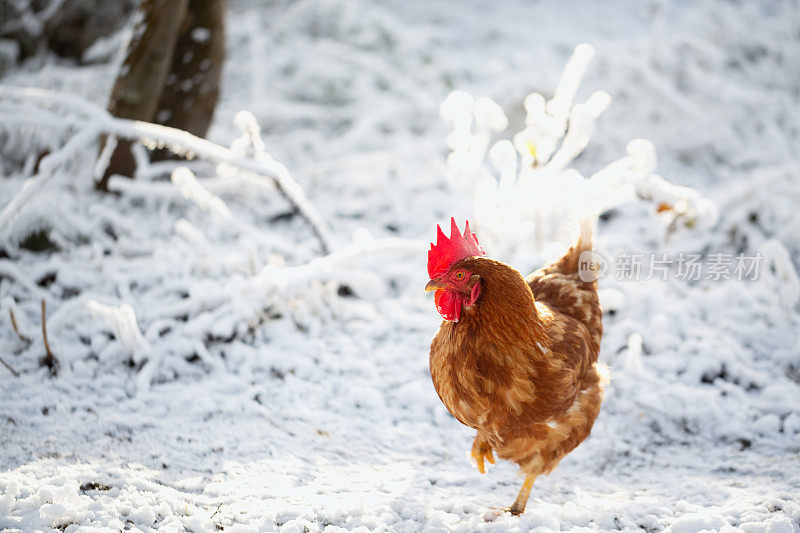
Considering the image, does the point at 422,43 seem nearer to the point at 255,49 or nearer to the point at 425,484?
the point at 255,49

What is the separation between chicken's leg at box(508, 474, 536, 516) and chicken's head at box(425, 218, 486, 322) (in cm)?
68

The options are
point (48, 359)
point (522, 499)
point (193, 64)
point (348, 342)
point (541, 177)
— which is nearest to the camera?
point (522, 499)

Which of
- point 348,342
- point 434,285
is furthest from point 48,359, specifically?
point 434,285

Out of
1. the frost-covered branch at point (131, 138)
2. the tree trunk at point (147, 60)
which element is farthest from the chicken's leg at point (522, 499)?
the tree trunk at point (147, 60)

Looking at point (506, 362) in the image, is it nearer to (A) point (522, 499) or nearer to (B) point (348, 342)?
(A) point (522, 499)

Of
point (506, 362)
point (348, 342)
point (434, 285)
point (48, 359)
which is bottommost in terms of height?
point (348, 342)

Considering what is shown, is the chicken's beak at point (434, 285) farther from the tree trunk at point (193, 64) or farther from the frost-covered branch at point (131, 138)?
the tree trunk at point (193, 64)

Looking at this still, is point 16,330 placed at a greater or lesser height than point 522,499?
lesser

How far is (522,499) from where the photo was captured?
1.79 metres

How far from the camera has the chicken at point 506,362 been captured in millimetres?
1557

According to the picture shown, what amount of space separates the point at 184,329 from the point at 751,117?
617 cm

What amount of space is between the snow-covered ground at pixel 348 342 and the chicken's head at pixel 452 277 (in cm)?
72

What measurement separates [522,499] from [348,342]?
4.47 feet

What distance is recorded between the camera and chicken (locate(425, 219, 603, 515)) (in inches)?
61.3
